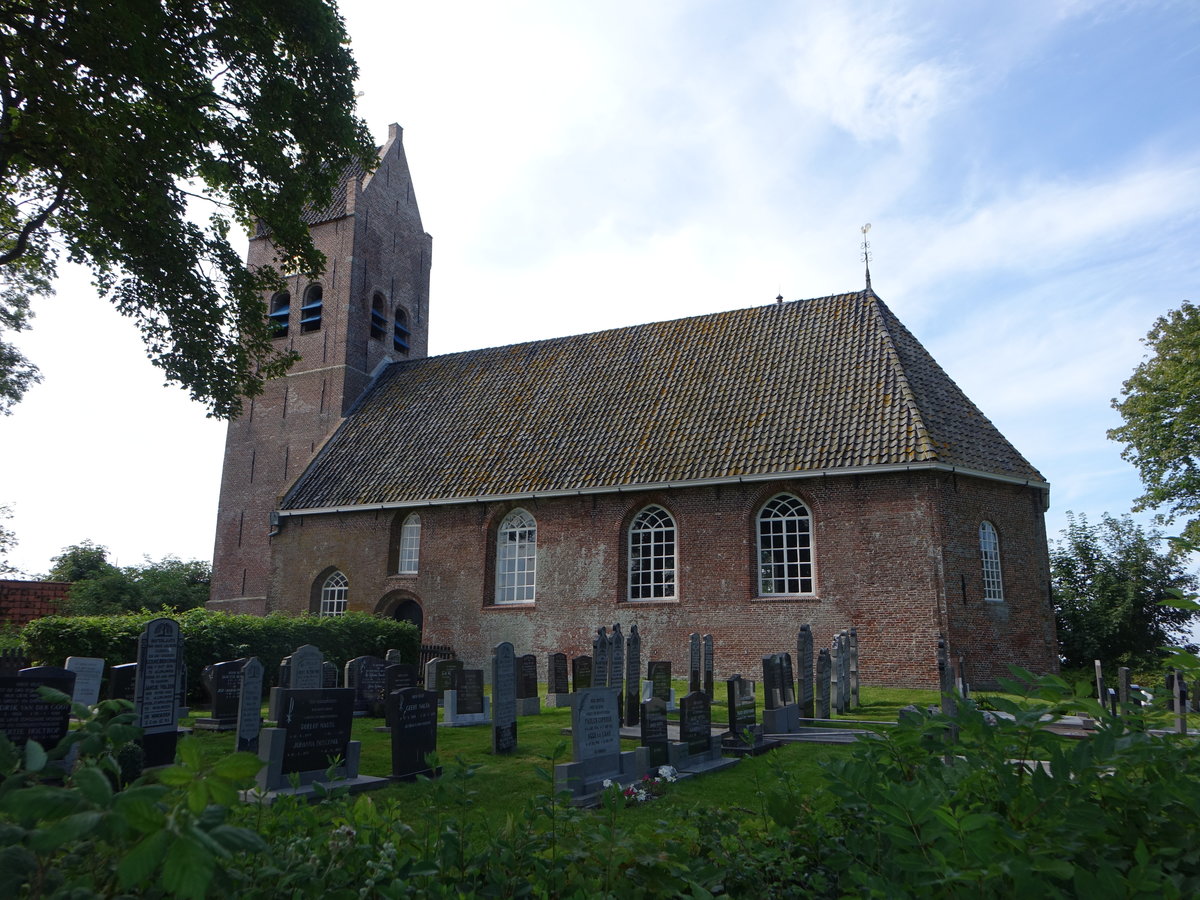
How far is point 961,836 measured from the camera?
205 cm

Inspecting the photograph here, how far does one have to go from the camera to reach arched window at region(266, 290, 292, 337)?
27.8 meters

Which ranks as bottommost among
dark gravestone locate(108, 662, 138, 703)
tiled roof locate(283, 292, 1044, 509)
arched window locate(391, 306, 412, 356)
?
dark gravestone locate(108, 662, 138, 703)

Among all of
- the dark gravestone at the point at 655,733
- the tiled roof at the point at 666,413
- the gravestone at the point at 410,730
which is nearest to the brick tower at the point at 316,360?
the tiled roof at the point at 666,413

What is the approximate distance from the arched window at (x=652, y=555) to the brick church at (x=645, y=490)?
64 mm

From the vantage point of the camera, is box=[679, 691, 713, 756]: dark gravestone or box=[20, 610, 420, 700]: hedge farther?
box=[20, 610, 420, 700]: hedge

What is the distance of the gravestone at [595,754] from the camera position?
738 cm

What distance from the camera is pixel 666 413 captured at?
20734 millimetres

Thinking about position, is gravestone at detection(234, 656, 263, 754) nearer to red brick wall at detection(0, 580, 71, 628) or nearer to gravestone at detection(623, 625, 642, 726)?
gravestone at detection(623, 625, 642, 726)

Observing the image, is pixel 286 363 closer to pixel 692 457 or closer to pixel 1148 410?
pixel 692 457

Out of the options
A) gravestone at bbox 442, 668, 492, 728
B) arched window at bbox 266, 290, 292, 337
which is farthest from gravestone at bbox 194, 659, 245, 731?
arched window at bbox 266, 290, 292, 337

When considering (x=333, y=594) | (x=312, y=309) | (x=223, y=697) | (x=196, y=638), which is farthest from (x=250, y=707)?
(x=312, y=309)

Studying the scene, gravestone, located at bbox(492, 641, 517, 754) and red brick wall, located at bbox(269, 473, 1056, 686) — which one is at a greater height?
red brick wall, located at bbox(269, 473, 1056, 686)

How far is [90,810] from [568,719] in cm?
1175

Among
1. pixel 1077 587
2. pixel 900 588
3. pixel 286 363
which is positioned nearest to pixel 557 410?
pixel 286 363
